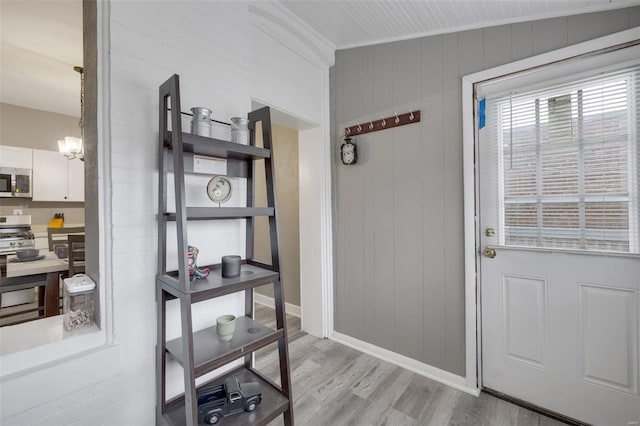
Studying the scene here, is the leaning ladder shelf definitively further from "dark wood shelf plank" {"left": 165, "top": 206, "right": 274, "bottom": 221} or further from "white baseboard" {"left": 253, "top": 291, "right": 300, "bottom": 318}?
"white baseboard" {"left": 253, "top": 291, "right": 300, "bottom": 318}

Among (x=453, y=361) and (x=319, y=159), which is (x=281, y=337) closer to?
(x=453, y=361)

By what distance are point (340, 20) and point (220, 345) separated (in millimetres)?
2271

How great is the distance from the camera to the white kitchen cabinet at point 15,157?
3674 mm

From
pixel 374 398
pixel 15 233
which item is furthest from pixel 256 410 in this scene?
pixel 15 233

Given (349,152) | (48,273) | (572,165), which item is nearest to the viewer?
(572,165)

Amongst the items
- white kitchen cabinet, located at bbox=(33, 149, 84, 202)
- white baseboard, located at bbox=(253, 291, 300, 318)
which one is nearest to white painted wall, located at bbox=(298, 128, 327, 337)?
white baseboard, located at bbox=(253, 291, 300, 318)

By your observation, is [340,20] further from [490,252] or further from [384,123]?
[490,252]

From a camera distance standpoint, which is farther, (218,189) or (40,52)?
(40,52)

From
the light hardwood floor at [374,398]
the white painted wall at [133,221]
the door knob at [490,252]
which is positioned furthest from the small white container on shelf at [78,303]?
the door knob at [490,252]

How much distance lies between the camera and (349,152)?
240 centimetres

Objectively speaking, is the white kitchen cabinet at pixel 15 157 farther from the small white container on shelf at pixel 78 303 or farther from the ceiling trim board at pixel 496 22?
the ceiling trim board at pixel 496 22

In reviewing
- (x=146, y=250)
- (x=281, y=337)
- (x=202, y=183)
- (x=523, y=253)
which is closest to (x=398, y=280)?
(x=523, y=253)

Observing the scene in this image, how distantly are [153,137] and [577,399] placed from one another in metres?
2.72

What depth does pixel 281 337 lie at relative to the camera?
1374 mm
